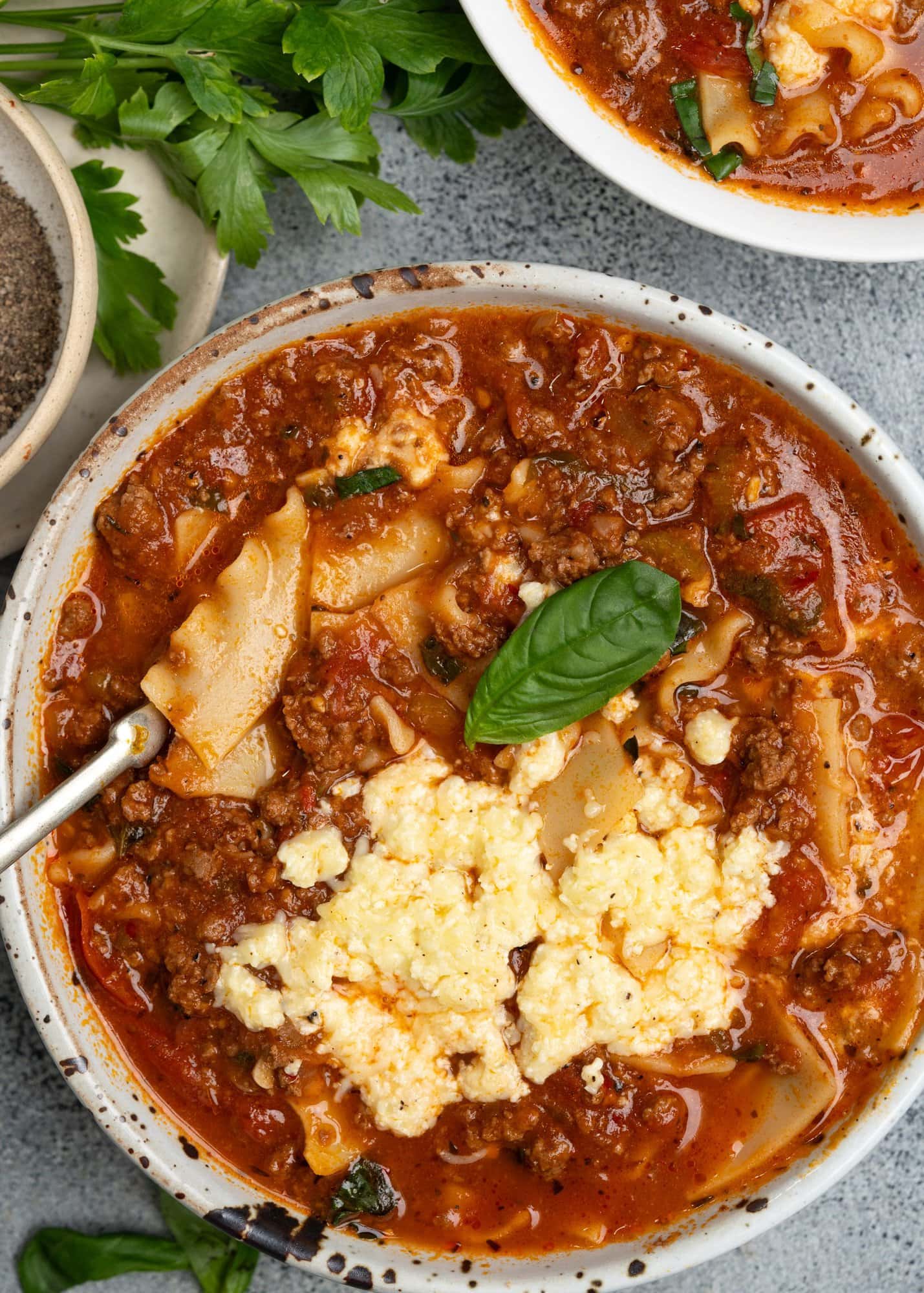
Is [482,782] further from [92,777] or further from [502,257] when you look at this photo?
[502,257]

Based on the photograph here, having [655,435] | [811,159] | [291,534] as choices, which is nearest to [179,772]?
[291,534]

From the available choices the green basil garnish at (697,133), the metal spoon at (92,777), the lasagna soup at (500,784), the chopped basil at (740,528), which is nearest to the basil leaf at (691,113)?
the green basil garnish at (697,133)

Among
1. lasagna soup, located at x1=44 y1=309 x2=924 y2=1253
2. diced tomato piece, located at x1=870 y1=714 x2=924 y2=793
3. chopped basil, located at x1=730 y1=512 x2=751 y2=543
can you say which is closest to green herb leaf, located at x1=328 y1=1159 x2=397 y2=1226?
lasagna soup, located at x1=44 y1=309 x2=924 y2=1253

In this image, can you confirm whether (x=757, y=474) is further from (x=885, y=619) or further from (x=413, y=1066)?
(x=413, y=1066)

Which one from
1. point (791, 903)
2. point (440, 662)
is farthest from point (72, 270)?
point (791, 903)

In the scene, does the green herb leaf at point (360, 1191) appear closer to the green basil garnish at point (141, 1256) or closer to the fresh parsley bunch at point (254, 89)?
the green basil garnish at point (141, 1256)

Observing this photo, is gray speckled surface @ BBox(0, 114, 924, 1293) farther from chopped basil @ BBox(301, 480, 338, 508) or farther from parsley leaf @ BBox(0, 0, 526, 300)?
chopped basil @ BBox(301, 480, 338, 508)
